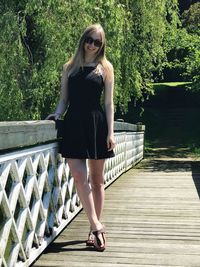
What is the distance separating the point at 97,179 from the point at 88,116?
56 centimetres

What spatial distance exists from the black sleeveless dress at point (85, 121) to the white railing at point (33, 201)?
0.25 meters

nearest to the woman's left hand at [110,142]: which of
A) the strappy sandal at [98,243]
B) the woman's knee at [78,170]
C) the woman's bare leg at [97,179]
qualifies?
the woman's bare leg at [97,179]

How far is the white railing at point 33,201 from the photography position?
2844 mm

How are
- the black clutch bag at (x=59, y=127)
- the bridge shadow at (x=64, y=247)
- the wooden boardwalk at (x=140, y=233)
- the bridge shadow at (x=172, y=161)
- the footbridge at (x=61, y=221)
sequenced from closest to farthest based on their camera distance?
the footbridge at (x=61, y=221), the wooden boardwalk at (x=140, y=233), the bridge shadow at (x=64, y=247), the black clutch bag at (x=59, y=127), the bridge shadow at (x=172, y=161)

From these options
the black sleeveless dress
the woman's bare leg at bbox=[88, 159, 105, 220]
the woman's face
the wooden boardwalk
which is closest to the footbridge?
the wooden boardwalk

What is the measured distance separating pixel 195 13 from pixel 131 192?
2296 centimetres

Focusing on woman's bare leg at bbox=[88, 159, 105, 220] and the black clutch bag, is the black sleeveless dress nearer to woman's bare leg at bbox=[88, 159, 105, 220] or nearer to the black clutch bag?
woman's bare leg at bbox=[88, 159, 105, 220]

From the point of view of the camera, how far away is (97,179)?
384 cm

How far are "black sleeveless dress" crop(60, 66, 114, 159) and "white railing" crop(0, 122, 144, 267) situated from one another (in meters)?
0.25

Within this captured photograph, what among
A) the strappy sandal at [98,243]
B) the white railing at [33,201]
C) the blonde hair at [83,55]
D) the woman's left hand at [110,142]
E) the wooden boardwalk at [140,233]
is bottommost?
the wooden boardwalk at [140,233]

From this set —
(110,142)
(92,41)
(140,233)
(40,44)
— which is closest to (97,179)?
(110,142)

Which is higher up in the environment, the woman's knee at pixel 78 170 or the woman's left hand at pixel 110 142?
the woman's left hand at pixel 110 142

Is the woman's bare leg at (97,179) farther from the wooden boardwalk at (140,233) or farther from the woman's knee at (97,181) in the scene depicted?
the wooden boardwalk at (140,233)

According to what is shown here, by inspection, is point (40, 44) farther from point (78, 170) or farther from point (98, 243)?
point (98, 243)
